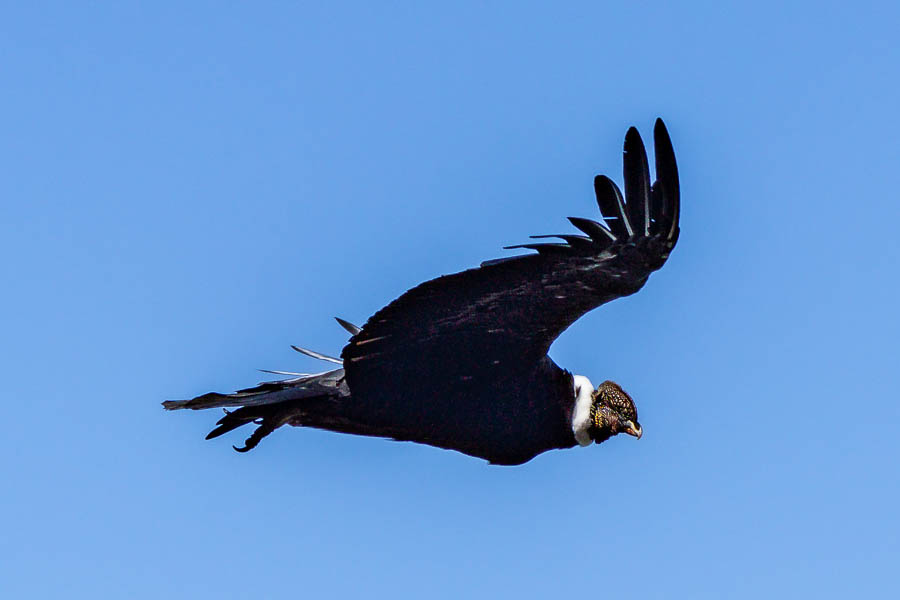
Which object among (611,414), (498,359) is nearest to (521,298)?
(498,359)

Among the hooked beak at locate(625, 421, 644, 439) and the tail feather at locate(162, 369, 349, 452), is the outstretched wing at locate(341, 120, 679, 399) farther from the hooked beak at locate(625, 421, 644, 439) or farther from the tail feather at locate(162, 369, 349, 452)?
the hooked beak at locate(625, 421, 644, 439)

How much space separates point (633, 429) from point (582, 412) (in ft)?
1.73

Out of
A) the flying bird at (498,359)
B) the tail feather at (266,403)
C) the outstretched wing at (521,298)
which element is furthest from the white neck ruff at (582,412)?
the tail feather at (266,403)

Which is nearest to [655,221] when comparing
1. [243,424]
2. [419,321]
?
[419,321]

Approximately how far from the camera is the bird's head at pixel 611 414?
11945 mm

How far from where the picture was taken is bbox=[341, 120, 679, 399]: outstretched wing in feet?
32.7

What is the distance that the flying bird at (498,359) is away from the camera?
10.0 metres

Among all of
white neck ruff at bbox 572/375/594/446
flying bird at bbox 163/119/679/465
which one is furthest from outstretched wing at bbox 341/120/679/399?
white neck ruff at bbox 572/375/594/446

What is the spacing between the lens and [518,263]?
9.97 meters

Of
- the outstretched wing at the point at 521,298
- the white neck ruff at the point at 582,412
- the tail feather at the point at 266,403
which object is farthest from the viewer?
the white neck ruff at the point at 582,412

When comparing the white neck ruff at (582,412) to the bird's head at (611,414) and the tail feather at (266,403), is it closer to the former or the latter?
the bird's head at (611,414)

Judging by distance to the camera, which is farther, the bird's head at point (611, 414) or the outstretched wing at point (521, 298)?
the bird's head at point (611, 414)

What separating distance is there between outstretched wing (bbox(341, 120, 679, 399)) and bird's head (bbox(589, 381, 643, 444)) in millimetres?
930

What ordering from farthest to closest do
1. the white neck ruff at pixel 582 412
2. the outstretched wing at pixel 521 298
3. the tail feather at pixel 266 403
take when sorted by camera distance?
the white neck ruff at pixel 582 412, the tail feather at pixel 266 403, the outstretched wing at pixel 521 298
